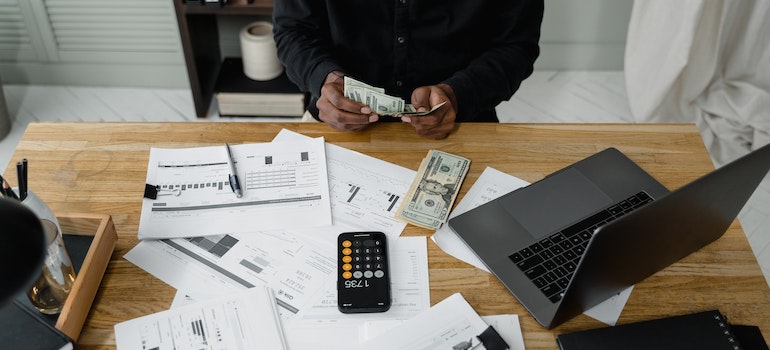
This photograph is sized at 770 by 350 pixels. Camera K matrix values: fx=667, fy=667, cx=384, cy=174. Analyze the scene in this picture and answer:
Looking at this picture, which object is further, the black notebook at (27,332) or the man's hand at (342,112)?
the man's hand at (342,112)

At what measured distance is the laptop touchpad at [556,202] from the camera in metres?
1.11

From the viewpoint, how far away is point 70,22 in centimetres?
259

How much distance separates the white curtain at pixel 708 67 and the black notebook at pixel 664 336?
159 cm

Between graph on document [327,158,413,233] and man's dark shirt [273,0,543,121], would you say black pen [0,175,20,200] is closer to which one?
graph on document [327,158,413,233]

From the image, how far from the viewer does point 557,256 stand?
1058 mm

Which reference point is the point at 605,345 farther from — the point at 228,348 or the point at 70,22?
the point at 70,22

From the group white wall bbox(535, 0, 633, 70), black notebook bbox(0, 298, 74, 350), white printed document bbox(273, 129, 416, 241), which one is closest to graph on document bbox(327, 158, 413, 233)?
white printed document bbox(273, 129, 416, 241)

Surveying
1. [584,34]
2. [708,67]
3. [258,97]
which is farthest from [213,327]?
[584,34]

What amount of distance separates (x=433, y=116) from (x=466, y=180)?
0.14 metres

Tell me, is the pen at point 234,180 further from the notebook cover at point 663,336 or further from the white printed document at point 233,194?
the notebook cover at point 663,336

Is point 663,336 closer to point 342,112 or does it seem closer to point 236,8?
point 342,112

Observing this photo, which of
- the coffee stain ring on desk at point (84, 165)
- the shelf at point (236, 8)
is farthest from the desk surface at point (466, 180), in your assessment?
the shelf at point (236, 8)

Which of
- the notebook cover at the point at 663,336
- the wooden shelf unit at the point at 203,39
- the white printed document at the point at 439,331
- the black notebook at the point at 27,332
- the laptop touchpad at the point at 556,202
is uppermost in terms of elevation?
the black notebook at the point at 27,332

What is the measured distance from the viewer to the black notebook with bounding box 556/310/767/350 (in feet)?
3.09
